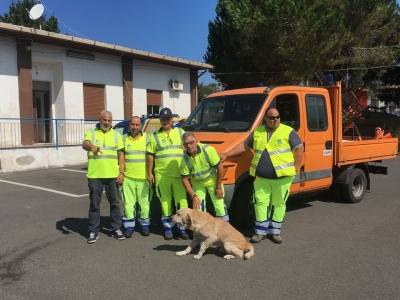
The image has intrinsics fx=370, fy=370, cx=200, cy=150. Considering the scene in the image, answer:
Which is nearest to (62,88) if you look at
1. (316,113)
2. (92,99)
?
(92,99)

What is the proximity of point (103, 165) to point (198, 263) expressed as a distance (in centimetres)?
179

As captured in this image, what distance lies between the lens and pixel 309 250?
4.63 meters

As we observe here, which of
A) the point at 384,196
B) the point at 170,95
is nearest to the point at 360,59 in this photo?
the point at 170,95

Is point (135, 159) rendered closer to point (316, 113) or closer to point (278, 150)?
point (278, 150)

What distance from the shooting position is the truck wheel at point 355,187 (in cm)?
713

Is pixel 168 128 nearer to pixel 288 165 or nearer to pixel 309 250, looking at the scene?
pixel 288 165

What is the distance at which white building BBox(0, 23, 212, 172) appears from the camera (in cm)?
1315

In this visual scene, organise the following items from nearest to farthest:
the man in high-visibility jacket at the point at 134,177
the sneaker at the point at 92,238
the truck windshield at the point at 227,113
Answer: the sneaker at the point at 92,238 < the man in high-visibility jacket at the point at 134,177 < the truck windshield at the point at 227,113

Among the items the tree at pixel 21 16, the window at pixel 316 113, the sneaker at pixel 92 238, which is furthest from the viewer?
the tree at pixel 21 16

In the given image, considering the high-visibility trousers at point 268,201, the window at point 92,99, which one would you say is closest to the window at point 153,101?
the window at point 92,99

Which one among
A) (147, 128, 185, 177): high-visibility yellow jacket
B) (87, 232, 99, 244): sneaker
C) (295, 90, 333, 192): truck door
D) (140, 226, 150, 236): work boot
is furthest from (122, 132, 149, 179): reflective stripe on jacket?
(295, 90, 333, 192): truck door

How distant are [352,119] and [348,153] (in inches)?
63.0

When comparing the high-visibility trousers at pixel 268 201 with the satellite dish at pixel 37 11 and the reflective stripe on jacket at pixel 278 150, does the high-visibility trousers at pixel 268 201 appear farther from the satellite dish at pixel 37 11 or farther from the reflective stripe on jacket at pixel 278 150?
the satellite dish at pixel 37 11

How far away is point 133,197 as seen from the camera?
5121 millimetres
